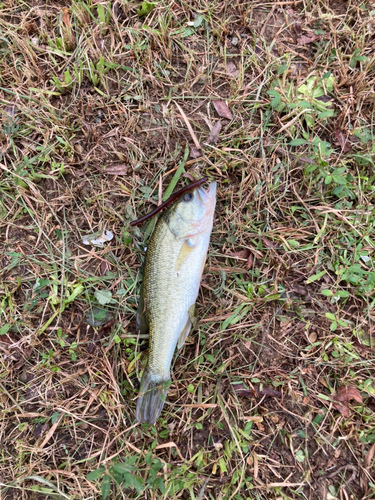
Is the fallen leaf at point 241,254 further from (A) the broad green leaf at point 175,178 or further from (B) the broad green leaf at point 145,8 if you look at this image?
(B) the broad green leaf at point 145,8

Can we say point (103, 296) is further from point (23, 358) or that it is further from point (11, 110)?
point (11, 110)

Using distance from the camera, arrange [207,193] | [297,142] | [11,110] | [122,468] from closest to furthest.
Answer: [122,468] < [207,193] < [297,142] < [11,110]

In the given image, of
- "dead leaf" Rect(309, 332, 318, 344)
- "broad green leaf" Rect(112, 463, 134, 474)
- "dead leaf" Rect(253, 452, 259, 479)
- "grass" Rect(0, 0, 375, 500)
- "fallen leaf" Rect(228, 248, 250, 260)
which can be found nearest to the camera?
"broad green leaf" Rect(112, 463, 134, 474)

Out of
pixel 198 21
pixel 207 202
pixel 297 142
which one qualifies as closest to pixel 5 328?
pixel 207 202

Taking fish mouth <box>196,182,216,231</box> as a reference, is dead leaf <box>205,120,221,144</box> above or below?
above

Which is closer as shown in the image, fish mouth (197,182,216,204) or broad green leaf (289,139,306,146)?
fish mouth (197,182,216,204)

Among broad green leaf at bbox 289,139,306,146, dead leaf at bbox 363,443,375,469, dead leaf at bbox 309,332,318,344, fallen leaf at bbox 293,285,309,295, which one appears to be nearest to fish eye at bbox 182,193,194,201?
broad green leaf at bbox 289,139,306,146

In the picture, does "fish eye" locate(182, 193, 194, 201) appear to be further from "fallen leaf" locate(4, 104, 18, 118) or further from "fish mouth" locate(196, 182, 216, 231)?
"fallen leaf" locate(4, 104, 18, 118)
